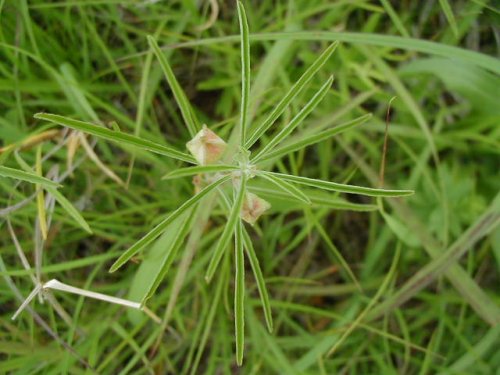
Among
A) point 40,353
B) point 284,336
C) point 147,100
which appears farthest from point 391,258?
point 40,353

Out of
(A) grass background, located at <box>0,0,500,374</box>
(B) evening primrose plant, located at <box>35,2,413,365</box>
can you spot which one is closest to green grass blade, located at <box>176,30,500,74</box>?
(A) grass background, located at <box>0,0,500,374</box>

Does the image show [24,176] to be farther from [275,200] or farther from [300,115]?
[275,200]

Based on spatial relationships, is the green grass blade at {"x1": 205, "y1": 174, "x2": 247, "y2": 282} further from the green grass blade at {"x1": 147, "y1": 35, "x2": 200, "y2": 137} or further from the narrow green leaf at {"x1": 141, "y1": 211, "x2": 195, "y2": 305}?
the green grass blade at {"x1": 147, "y1": 35, "x2": 200, "y2": 137}

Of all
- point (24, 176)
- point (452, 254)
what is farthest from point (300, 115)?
point (452, 254)

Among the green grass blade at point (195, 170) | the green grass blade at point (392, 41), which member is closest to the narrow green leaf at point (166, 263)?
the green grass blade at point (195, 170)

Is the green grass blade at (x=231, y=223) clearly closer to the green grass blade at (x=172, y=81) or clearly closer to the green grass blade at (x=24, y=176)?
the green grass blade at (x=172, y=81)
